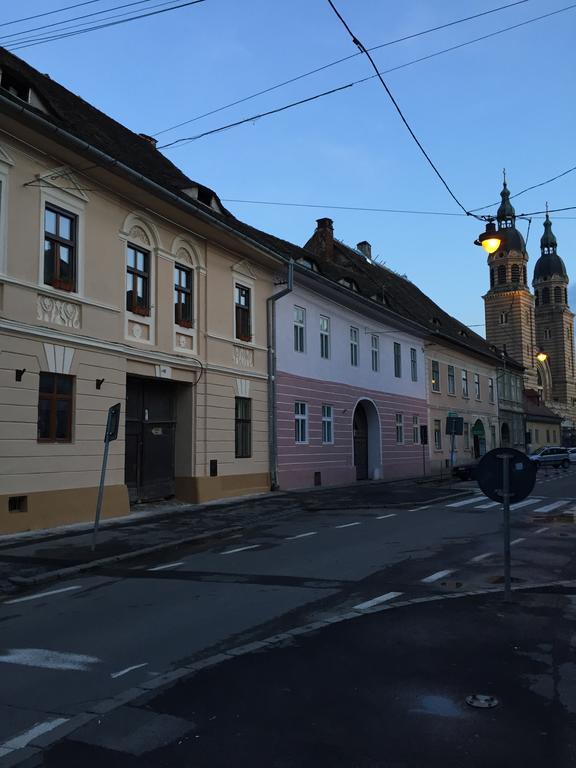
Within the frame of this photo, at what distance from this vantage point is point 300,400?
83.7 feet

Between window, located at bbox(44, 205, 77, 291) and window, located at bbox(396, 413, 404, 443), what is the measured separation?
21.9 meters

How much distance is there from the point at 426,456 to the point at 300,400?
14.2 m

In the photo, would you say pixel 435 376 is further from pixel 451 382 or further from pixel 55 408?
pixel 55 408

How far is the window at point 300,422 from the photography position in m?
25.3

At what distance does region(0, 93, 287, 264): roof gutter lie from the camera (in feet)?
43.3

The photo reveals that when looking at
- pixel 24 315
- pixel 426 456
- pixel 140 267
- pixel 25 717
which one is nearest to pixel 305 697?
pixel 25 717

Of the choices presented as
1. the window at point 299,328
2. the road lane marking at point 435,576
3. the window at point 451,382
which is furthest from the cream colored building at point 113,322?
the window at point 451,382

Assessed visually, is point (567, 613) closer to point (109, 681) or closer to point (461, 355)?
point (109, 681)

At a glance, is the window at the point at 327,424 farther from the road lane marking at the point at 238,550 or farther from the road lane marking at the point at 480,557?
the road lane marking at the point at 480,557

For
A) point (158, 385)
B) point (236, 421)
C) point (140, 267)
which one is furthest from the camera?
point (236, 421)

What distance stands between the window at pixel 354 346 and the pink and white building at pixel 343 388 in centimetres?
4

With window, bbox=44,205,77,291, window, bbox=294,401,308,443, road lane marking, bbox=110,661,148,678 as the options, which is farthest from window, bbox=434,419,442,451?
road lane marking, bbox=110,661,148,678

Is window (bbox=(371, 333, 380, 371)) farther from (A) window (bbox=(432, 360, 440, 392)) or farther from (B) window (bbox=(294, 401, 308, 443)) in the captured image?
(A) window (bbox=(432, 360, 440, 392))

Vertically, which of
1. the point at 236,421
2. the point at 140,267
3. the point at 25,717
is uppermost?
the point at 140,267
